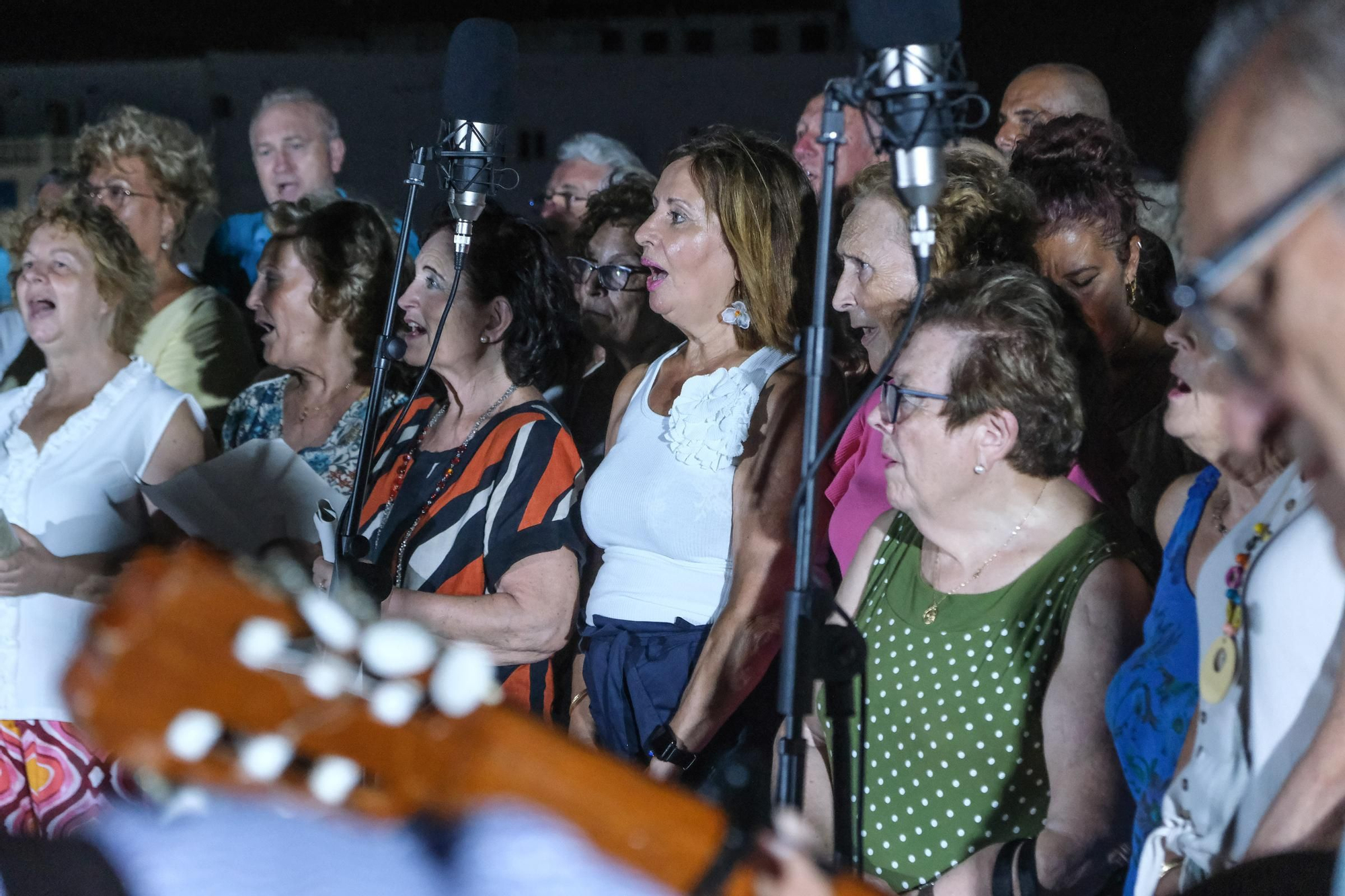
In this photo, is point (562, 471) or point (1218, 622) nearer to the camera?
point (1218, 622)

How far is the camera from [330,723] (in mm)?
918

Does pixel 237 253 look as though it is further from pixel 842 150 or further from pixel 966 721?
pixel 966 721

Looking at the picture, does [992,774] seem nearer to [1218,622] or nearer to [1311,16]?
[1218,622]

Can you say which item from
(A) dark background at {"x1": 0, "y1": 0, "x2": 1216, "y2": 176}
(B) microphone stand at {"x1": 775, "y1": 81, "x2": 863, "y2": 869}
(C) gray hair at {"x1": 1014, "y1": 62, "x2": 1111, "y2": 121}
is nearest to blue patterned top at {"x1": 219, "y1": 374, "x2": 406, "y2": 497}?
(B) microphone stand at {"x1": 775, "y1": 81, "x2": 863, "y2": 869}

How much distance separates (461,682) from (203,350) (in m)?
3.18

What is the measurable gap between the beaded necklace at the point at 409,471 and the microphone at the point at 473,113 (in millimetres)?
402

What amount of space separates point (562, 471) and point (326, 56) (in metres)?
9.32

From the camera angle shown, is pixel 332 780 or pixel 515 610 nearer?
pixel 332 780

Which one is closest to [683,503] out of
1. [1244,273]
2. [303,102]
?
[1244,273]

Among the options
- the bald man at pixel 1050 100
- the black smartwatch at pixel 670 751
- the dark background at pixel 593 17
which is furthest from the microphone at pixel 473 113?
the dark background at pixel 593 17

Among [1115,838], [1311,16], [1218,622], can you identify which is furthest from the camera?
[1115,838]

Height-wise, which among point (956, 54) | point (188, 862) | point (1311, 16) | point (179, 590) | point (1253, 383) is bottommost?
point (188, 862)

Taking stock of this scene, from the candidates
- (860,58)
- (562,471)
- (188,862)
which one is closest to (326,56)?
(562,471)

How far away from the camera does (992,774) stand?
1.79m
